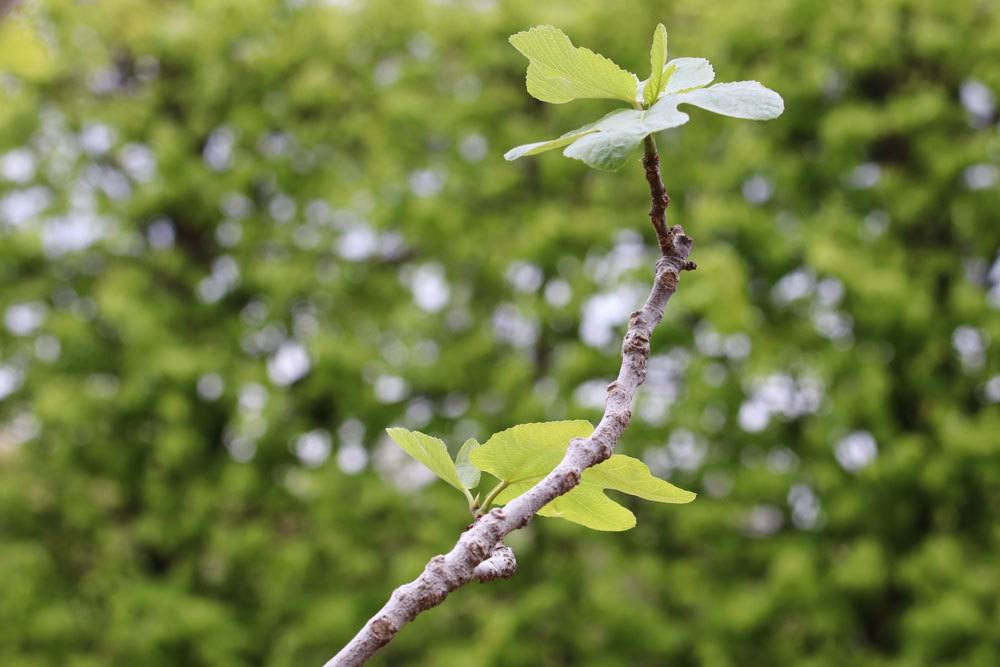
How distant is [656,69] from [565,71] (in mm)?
47

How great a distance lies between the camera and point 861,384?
4355 millimetres

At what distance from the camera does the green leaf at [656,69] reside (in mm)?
530

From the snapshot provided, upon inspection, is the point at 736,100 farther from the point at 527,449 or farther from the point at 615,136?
the point at 527,449

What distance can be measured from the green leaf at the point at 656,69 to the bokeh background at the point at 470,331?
3787mm

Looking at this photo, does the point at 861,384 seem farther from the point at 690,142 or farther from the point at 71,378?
the point at 71,378

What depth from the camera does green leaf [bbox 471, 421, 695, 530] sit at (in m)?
0.52

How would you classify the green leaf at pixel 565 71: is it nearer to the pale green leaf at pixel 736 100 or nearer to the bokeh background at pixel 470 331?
the pale green leaf at pixel 736 100

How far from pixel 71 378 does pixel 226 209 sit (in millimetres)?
1141

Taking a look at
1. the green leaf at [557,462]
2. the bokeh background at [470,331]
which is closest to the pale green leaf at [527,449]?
the green leaf at [557,462]

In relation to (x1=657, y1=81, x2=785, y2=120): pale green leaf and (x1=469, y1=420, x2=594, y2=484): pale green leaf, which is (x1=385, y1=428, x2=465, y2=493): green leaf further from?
(x1=657, y1=81, x2=785, y2=120): pale green leaf

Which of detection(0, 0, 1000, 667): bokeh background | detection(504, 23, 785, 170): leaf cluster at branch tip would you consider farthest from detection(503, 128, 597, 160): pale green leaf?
detection(0, 0, 1000, 667): bokeh background

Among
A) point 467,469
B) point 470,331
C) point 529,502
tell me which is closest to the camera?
point 529,502

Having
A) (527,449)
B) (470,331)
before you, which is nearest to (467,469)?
(527,449)

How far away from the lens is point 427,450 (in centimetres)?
53
